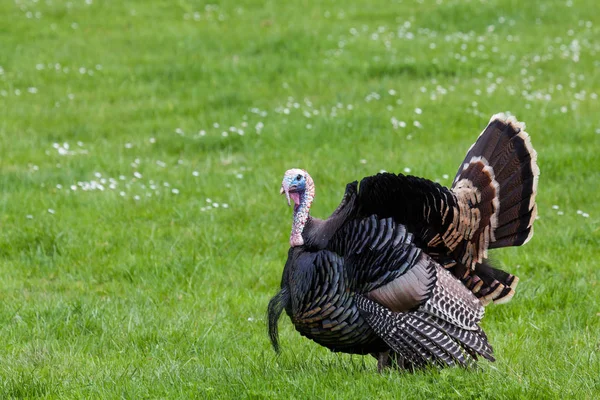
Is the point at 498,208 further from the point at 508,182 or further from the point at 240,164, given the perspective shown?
the point at 240,164

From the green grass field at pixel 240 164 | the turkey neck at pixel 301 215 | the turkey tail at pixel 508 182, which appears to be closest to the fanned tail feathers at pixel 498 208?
the turkey tail at pixel 508 182

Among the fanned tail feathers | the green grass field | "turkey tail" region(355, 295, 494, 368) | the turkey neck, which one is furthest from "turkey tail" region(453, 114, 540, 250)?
the turkey neck

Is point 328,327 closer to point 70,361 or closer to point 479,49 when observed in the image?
point 70,361

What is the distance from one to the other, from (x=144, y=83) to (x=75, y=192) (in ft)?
14.9

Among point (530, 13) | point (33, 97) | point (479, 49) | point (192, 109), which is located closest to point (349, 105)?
point (192, 109)

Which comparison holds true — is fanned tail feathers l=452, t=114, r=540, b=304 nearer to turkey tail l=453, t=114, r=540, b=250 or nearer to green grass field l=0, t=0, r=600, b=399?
turkey tail l=453, t=114, r=540, b=250

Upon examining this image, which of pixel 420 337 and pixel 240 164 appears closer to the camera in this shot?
pixel 420 337

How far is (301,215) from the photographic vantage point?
5.21 m

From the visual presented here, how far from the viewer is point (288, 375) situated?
4.98 m

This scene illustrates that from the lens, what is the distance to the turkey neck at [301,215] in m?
5.18

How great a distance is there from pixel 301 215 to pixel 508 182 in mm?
1246

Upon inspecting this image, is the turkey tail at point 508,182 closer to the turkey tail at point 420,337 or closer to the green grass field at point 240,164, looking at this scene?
the green grass field at point 240,164

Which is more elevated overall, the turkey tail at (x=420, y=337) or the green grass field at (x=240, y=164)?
the turkey tail at (x=420, y=337)

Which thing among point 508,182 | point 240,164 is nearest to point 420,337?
point 508,182
